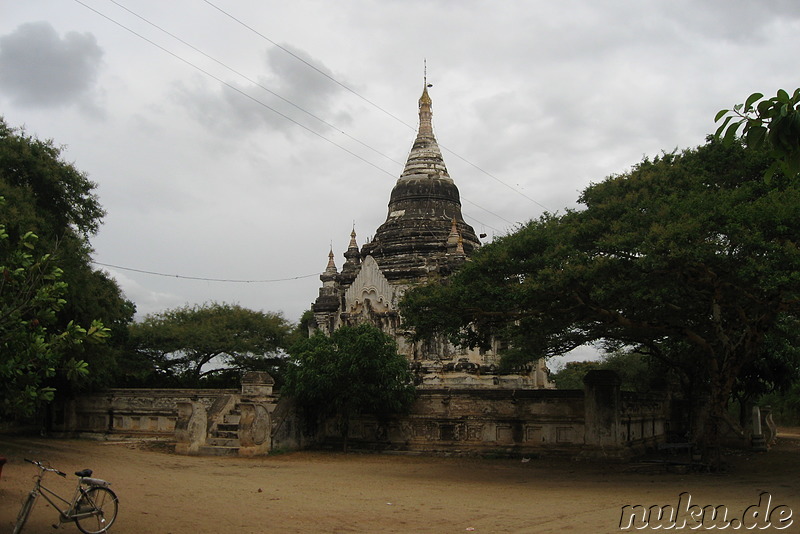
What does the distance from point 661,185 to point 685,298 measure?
111 inches

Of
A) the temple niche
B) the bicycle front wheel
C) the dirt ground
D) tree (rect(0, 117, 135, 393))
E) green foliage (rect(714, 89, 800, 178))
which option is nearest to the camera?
green foliage (rect(714, 89, 800, 178))

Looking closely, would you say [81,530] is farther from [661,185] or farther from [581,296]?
[661,185]

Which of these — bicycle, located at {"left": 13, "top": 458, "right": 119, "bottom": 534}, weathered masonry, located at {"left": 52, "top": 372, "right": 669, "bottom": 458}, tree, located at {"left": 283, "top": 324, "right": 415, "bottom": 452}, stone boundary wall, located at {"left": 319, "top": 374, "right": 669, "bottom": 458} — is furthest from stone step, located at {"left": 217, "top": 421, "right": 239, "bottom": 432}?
bicycle, located at {"left": 13, "top": 458, "right": 119, "bottom": 534}

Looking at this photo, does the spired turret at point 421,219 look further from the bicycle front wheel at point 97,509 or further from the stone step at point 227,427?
the bicycle front wheel at point 97,509

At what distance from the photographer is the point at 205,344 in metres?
42.5

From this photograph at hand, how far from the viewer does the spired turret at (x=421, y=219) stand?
39.1 meters

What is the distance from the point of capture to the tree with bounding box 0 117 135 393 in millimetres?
20953

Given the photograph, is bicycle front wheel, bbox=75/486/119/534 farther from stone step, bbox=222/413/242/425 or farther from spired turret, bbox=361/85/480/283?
spired turret, bbox=361/85/480/283

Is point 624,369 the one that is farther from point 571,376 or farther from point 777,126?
point 777,126

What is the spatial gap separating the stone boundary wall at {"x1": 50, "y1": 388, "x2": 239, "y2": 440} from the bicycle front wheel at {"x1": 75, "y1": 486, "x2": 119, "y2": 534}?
1640 cm

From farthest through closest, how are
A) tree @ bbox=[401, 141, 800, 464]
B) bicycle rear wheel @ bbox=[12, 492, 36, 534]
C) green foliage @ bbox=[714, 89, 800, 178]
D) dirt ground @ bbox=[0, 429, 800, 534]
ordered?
tree @ bbox=[401, 141, 800, 464] < dirt ground @ bbox=[0, 429, 800, 534] < bicycle rear wheel @ bbox=[12, 492, 36, 534] < green foliage @ bbox=[714, 89, 800, 178]

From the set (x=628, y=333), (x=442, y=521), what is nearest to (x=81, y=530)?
(x=442, y=521)

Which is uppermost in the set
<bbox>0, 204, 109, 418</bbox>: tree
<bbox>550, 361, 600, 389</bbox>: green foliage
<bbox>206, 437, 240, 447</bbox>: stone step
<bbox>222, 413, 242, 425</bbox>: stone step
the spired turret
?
the spired turret

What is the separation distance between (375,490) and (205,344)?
95.4 feet
